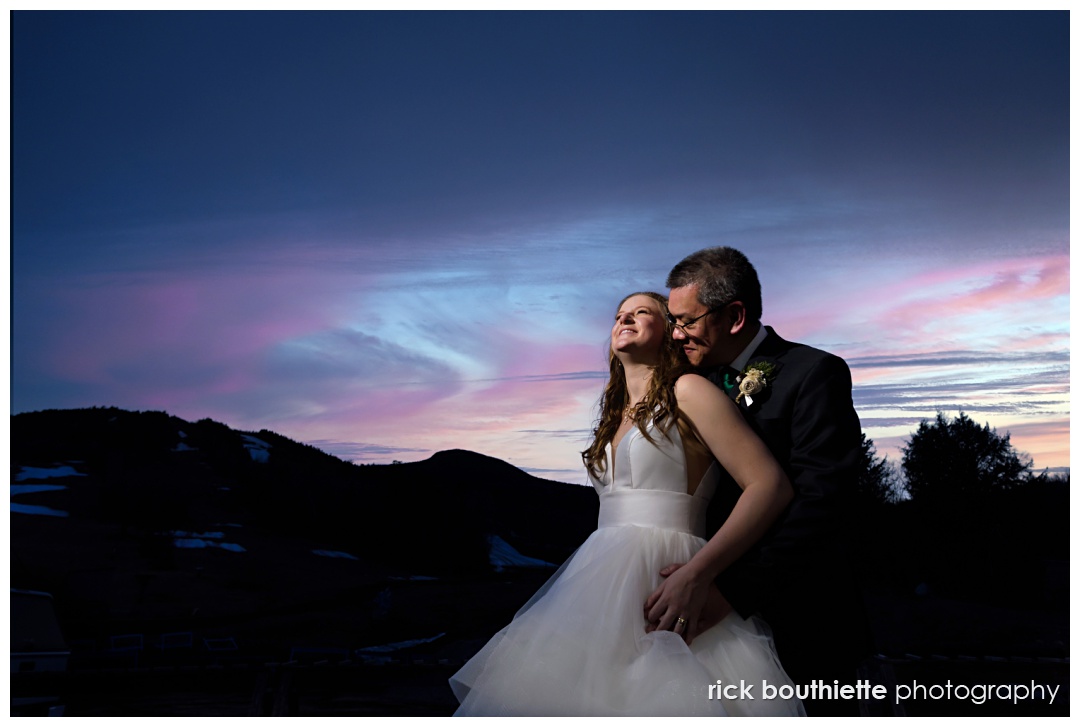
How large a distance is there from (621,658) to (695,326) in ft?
3.05

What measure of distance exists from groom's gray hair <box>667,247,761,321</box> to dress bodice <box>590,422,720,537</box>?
0.40m

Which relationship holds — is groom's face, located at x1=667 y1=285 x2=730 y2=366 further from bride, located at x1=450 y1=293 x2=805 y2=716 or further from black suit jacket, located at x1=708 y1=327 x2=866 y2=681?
black suit jacket, located at x1=708 y1=327 x2=866 y2=681

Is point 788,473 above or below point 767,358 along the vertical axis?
below

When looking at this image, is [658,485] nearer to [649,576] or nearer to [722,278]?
[649,576]

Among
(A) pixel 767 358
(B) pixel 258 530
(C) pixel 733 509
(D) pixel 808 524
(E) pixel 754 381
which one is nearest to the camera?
(D) pixel 808 524

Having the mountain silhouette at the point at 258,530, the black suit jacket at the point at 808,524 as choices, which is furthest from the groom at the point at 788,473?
the mountain silhouette at the point at 258,530

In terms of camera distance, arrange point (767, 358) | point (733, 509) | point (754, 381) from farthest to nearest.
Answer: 1. point (767, 358)
2. point (754, 381)
3. point (733, 509)

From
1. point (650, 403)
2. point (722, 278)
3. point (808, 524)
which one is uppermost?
point (722, 278)

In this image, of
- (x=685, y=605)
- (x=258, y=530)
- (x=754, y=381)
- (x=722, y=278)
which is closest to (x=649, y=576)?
(x=685, y=605)

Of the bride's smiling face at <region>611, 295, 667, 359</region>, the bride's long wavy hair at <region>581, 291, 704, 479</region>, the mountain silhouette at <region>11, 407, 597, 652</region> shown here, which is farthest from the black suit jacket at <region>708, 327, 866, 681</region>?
the mountain silhouette at <region>11, 407, 597, 652</region>

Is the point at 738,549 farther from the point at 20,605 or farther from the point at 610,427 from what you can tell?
the point at 20,605

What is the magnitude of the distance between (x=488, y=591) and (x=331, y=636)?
7.53 feet

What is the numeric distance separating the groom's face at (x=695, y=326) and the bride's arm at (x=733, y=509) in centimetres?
24

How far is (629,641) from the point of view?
2.55 meters
